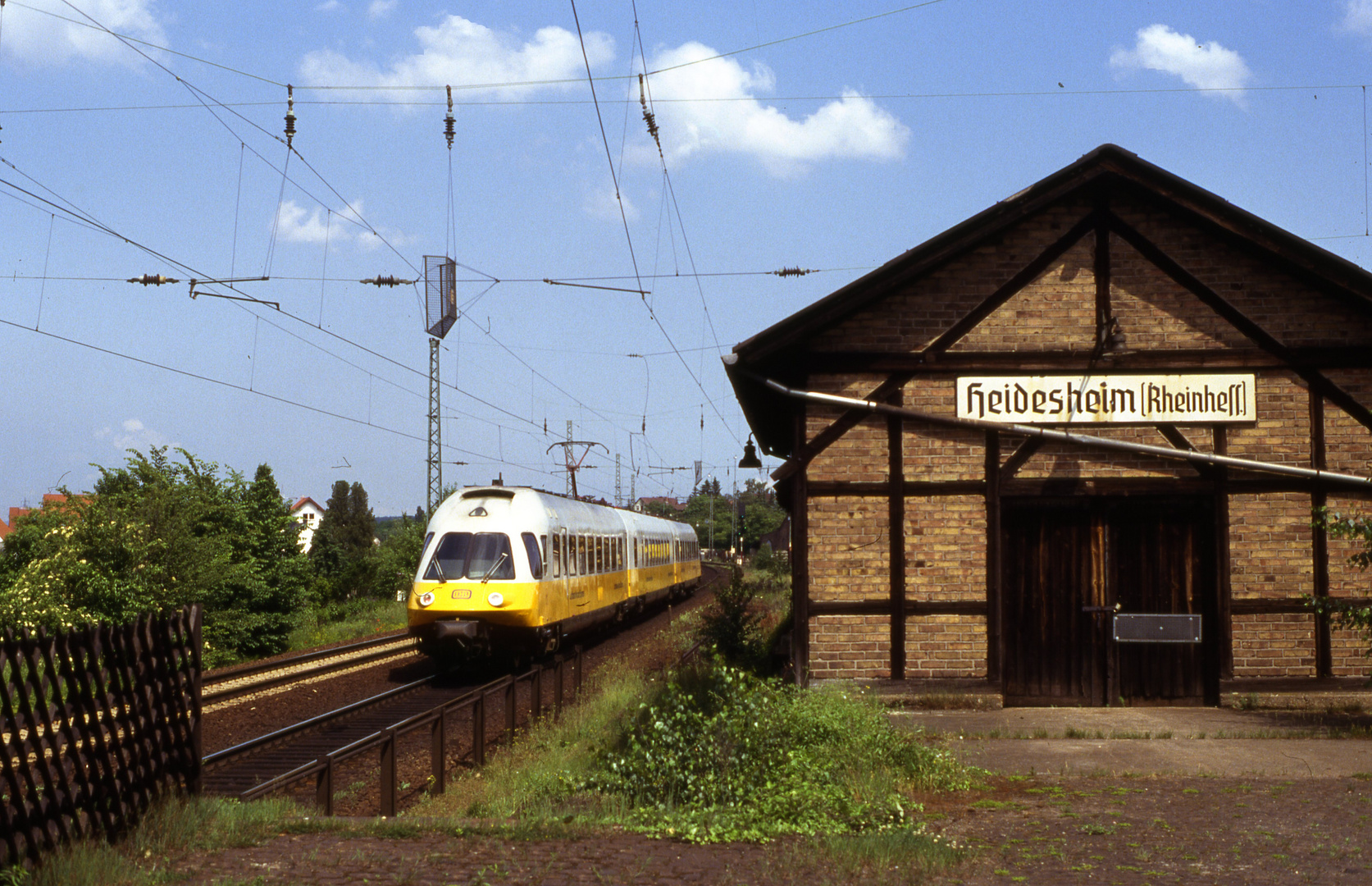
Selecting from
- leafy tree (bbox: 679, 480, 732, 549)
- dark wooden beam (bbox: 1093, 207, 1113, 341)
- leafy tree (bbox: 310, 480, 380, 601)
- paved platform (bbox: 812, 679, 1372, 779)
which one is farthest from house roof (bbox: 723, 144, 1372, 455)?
leafy tree (bbox: 679, 480, 732, 549)

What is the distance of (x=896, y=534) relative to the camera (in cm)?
1129

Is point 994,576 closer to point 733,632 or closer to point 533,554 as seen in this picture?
point 733,632

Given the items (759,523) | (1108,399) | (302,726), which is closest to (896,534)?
(1108,399)

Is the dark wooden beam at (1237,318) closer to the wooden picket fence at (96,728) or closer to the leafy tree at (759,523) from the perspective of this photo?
the wooden picket fence at (96,728)

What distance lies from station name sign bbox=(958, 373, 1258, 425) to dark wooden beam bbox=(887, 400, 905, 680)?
685 millimetres

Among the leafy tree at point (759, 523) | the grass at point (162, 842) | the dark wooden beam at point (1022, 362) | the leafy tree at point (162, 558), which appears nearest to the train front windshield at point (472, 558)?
the leafy tree at point (162, 558)

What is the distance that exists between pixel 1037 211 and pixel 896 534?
3472 millimetres

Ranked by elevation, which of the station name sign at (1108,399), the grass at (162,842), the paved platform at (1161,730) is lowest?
the grass at (162,842)

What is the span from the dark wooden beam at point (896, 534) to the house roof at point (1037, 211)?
1150 mm

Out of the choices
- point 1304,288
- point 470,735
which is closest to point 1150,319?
point 1304,288

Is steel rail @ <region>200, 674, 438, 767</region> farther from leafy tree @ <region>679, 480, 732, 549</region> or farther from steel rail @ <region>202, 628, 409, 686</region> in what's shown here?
leafy tree @ <region>679, 480, 732, 549</region>

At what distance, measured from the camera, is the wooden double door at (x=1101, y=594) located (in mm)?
11484

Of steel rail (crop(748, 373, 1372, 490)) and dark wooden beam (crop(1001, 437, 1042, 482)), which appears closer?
steel rail (crop(748, 373, 1372, 490))

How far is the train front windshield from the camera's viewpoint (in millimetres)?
17203
